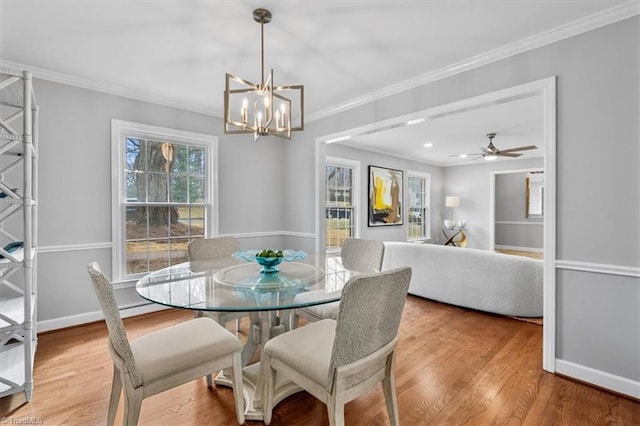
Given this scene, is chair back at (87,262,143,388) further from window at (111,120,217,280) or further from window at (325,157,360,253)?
window at (325,157,360,253)

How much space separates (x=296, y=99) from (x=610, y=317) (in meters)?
3.46

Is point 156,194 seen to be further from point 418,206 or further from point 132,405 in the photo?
point 418,206

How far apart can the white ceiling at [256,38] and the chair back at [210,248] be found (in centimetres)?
163

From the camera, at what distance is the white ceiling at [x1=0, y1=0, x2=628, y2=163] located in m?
1.98

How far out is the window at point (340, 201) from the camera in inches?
215

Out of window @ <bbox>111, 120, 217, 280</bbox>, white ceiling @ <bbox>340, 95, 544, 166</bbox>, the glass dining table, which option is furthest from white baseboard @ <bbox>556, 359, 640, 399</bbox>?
window @ <bbox>111, 120, 217, 280</bbox>

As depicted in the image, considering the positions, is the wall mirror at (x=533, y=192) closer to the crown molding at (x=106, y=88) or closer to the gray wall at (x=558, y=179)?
the gray wall at (x=558, y=179)

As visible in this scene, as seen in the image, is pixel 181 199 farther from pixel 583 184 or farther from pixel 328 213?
pixel 583 184

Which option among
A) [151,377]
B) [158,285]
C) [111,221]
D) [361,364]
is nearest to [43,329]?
[111,221]

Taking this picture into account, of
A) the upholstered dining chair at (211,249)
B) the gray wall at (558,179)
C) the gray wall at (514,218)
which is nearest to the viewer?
the gray wall at (558,179)

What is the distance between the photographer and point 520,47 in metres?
2.38

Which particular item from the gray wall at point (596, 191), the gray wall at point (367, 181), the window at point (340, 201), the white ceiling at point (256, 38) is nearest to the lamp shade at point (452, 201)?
the gray wall at point (367, 181)

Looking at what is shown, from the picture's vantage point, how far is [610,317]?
6.80 feet

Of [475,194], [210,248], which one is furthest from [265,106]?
[475,194]
